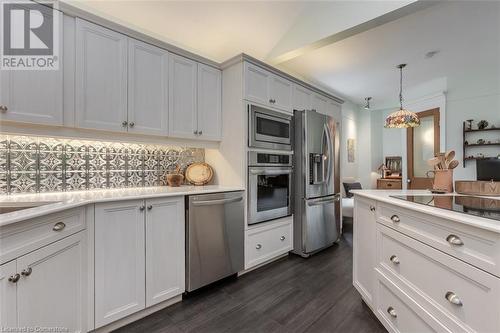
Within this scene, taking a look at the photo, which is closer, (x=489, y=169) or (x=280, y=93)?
(x=280, y=93)

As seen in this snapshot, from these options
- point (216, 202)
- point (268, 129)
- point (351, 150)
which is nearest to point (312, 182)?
point (268, 129)

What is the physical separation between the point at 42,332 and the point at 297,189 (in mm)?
2546

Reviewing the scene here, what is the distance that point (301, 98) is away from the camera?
3.15 meters

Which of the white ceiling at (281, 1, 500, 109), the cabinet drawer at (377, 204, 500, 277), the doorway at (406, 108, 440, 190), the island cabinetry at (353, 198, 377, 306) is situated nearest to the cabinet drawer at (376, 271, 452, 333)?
the island cabinetry at (353, 198, 377, 306)

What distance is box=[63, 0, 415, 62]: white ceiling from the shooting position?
2.25 m

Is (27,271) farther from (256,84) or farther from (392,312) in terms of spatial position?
(256,84)

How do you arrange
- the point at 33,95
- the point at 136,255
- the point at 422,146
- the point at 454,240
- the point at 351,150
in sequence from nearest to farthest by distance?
the point at 454,240, the point at 33,95, the point at 136,255, the point at 422,146, the point at 351,150

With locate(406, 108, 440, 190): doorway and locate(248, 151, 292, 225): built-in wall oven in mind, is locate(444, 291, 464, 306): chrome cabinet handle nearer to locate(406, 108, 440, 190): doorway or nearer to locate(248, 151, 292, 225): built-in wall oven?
locate(248, 151, 292, 225): built-in wall oven

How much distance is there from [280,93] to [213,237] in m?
1.89

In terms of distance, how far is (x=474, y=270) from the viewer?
0.92 meters

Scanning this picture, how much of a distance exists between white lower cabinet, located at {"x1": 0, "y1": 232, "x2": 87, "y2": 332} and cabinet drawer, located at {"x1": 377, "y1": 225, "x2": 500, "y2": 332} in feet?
6.50

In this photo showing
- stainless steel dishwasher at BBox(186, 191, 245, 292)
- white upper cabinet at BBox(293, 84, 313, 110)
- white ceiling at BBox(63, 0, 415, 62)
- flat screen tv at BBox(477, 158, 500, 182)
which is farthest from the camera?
flat screen tv at BBox(477, 158, 500, 182)

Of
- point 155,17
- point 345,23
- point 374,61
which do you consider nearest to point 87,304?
point 155,17

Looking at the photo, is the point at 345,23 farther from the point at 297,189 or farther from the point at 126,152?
the point at 126,152
